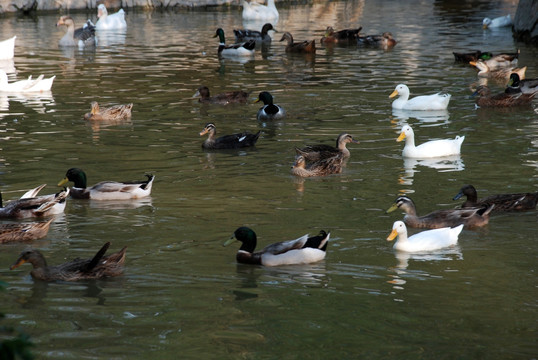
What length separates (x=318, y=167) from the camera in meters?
13.2

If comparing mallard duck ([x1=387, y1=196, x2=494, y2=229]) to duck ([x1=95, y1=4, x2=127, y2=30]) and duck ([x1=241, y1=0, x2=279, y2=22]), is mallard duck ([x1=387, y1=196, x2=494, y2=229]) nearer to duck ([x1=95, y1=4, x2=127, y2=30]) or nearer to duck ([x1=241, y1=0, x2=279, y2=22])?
duck ([x1=95, y1=4, x2=127, y2=30])

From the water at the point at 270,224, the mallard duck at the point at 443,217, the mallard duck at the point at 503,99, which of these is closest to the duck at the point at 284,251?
the water at the point at 270,224

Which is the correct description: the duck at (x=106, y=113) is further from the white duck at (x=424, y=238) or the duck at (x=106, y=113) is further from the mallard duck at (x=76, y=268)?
the white duck at (x=424, y=238)

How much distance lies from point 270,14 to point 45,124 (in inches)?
960

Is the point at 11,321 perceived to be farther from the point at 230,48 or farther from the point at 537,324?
the point at 230,48

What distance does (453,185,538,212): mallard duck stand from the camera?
1096 cm

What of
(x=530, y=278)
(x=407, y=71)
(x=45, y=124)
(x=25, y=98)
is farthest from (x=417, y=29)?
(x=530, y=278)

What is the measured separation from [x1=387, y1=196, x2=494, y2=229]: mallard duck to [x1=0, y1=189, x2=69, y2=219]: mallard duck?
4.18 metres

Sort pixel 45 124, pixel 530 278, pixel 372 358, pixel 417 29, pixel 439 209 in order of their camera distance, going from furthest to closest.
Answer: pixel 417 29, pixel 45 124, pixel 439 209, pixel 530 278, pixel 372 358

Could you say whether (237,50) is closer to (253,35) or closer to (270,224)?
(253,35)

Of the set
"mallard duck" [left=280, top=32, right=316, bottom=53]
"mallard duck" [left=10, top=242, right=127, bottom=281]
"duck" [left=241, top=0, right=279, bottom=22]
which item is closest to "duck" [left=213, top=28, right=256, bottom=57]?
"mallard duck" [left=280, top=32, right=316, bottom=53]

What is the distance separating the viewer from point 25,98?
816 inches

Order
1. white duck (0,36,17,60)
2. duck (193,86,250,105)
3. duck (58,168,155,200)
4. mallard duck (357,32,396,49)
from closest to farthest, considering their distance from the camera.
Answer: duck (58,168,155,200) < duck (193,86,250,105) < white duck (0,36,17,60) < mallard duck (357,32,396,49)

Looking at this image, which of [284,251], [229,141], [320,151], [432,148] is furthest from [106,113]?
[284,251]
